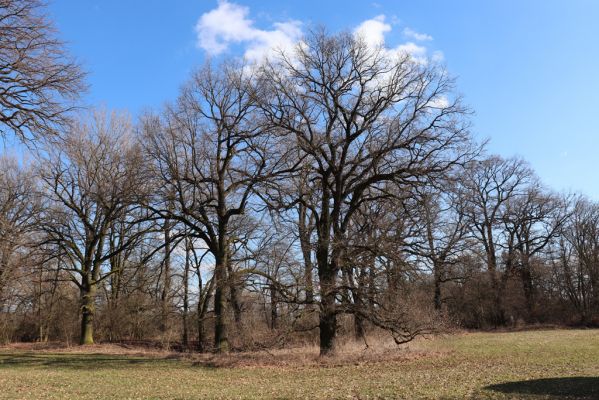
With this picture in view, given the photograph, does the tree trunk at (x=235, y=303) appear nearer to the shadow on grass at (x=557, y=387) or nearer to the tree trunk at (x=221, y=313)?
the tree trunk at (x=221, y=313)

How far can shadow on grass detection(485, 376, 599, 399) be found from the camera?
10.6 metres

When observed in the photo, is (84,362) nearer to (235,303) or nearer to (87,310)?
(235,303)

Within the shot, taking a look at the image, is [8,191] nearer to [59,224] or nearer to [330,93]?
[59,224]

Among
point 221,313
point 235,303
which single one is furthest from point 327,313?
point 235,303

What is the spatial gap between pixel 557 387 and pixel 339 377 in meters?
6.38

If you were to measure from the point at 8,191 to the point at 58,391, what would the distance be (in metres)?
25.7

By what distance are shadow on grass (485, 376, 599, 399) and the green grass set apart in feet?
0.06

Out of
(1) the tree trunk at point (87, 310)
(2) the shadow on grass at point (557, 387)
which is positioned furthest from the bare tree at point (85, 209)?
(2) the shadow on grass at point (557, 387)

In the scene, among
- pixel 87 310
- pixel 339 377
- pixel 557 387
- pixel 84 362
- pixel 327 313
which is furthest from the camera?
pixel 87 310

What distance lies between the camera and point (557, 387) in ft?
37.9

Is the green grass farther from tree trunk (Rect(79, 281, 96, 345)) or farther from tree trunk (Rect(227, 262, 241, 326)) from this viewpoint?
tree trunk (Rect(79, 281, 96, 345))

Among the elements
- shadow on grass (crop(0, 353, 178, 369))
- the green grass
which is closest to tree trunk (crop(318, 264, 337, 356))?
the green grass

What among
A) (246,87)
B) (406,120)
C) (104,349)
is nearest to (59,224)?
(104,349)

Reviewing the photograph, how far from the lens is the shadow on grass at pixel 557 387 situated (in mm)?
10617
